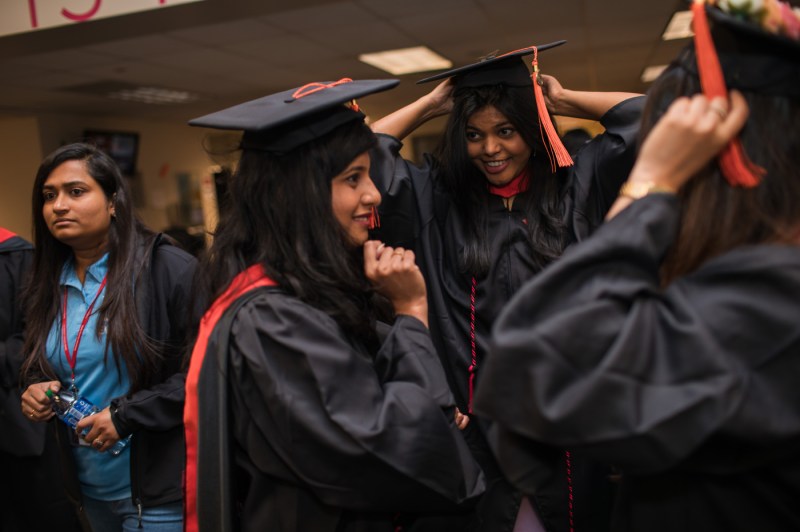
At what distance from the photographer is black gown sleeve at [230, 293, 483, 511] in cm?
107

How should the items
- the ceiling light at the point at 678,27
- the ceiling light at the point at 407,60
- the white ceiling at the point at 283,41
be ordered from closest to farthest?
the white ceiling at the point at 283,41, the ceiling light at the point at 678,27, the ceiling light at the point at 407,60

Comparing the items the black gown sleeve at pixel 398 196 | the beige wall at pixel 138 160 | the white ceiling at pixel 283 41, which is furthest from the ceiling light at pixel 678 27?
the beige wall at pixel 138 160

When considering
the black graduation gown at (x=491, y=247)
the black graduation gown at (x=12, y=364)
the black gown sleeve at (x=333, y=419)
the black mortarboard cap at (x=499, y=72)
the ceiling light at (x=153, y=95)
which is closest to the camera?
the black gown sleeve at (x=333, y=419)

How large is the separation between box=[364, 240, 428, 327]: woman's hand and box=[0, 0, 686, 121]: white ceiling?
3.20 m

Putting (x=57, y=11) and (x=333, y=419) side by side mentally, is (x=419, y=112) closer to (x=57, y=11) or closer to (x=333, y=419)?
(x=333, y=419)

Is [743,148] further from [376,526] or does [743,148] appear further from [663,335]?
[376,526]

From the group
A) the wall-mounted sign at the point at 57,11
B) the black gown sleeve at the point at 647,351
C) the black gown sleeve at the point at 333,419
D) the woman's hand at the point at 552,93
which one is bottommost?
the black gown sleeve at the point at 333,419

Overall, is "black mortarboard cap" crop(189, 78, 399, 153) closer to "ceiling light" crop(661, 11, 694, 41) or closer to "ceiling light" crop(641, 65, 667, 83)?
"ceiling light" crop(661, 11, 694, 41)

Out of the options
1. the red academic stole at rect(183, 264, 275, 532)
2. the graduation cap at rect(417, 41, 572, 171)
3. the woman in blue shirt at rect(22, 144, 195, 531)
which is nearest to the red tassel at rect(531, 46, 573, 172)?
the graduation cap at rect(417, 41, 572, 171)

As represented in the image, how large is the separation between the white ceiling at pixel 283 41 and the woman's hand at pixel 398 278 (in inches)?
126

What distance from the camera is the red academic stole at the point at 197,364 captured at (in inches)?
47.1

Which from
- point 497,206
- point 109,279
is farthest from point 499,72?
point 109,279

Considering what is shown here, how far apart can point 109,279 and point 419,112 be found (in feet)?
3.55

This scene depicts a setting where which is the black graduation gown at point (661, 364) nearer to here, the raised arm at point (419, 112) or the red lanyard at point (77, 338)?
the raised arm at point (419, 112)
